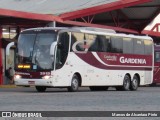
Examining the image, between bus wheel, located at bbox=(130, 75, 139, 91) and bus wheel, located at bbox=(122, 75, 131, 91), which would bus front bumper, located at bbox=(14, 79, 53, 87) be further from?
bus wheel, located at bbox=(130, 75, 139, 91)

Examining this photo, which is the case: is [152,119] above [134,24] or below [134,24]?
below

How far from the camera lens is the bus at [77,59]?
28516mm

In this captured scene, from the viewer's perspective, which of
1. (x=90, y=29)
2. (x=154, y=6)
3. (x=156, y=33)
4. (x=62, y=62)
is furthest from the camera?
(x=156, y=33)

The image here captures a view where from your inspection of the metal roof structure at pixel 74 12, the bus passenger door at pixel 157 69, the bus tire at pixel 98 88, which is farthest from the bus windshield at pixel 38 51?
the bus passenger door at pixel 157 69

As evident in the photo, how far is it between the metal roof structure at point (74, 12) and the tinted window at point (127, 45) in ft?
25.5

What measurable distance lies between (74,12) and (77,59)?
1184 cm

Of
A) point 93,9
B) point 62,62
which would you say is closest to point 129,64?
point 62,62

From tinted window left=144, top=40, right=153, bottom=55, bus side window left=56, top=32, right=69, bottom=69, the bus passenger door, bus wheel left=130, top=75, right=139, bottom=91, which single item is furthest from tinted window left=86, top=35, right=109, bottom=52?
the bus passenger door

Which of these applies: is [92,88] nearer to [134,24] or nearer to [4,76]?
[4,76]

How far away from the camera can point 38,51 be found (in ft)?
93.9

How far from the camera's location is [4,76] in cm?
4188

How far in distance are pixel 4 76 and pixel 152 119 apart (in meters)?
28.2

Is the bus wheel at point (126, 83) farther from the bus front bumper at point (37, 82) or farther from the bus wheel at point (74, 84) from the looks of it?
the bus front bumper at point (37, 82)

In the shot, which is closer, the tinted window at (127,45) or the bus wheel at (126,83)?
the bus wheel at (126,83)
